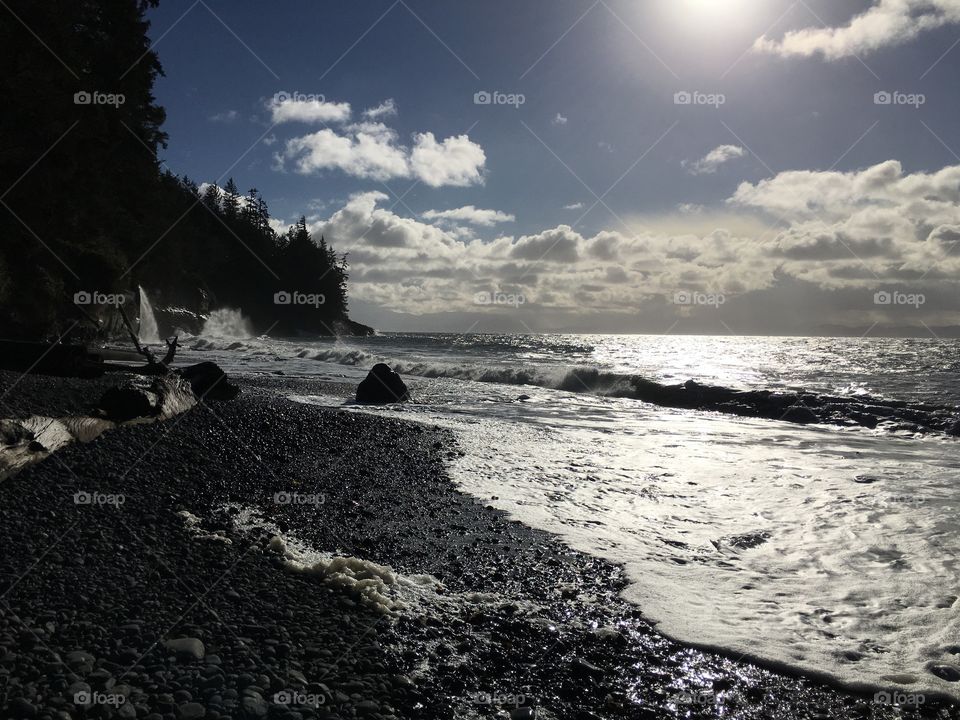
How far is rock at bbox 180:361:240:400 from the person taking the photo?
1333 cm

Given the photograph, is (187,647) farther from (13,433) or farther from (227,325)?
(227,325)

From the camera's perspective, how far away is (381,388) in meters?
18.8

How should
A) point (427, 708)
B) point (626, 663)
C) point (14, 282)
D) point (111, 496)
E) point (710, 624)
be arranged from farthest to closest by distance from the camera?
point (14, 282) → point (111, 496) → point (710, 624) → point (626, 663) → point (427, 708)

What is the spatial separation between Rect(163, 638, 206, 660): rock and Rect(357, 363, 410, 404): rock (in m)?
14.7

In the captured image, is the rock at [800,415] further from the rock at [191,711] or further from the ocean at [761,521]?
the rock at [191,711]

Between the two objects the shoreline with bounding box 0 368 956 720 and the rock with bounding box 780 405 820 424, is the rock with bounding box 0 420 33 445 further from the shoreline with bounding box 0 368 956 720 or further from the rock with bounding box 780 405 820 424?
the rock with bounding box 780 405 820 424

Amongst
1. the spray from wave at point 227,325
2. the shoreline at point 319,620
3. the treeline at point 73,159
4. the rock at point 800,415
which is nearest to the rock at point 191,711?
the shoreline at point 319,620

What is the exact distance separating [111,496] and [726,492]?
27.7 ft

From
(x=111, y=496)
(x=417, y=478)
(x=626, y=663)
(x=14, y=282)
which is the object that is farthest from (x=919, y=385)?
(x=14, y=282)

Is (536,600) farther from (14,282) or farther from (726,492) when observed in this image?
(14,282)

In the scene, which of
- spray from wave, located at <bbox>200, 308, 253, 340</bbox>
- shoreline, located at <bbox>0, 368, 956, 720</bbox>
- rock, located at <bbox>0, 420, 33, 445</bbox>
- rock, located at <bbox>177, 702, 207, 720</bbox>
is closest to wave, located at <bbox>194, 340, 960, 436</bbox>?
shoreline, located at <bbox>0, 368, 956, 720</bbox>

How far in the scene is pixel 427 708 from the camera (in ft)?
10.9

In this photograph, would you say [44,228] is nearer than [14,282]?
No

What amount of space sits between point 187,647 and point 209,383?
11220 millimetres
